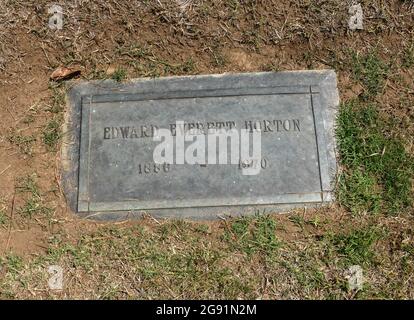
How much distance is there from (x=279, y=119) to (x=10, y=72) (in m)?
1.79

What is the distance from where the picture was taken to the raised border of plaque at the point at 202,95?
3055 millimetres

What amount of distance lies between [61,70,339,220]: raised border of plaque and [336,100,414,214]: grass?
0.27ft

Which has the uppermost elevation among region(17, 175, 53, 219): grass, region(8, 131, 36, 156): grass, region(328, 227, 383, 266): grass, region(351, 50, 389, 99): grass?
region(351, 50, 389, 99): grass

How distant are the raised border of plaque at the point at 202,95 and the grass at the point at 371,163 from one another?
0.27 feet

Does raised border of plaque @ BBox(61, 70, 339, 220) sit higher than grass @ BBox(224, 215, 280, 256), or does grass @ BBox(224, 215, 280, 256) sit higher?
raised border of plaque @ BBox(61, 70, 339, 220)

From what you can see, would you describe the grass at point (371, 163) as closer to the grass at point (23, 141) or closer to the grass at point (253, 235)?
the grass at point (253, 235)

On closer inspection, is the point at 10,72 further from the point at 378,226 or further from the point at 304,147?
the point at 378,226

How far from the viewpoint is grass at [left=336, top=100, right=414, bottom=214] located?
3035 mm

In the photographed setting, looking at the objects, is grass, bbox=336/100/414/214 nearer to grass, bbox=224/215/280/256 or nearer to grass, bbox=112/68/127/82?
grass, bbox=224/215/280/256

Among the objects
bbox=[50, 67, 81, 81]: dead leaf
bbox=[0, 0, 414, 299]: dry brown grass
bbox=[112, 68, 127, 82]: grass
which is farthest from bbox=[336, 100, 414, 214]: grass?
bbox=[50, 67, 81, 81]: dead leaf

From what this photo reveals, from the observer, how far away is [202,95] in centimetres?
330

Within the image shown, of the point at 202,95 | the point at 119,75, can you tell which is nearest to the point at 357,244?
the point at 202,95

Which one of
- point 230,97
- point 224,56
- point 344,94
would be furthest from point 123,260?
point 344,94

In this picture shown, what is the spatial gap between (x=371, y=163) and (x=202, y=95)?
1.11 m
